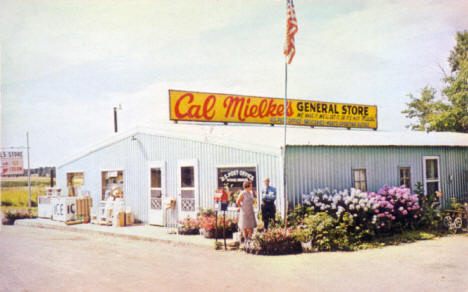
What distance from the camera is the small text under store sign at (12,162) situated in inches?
760

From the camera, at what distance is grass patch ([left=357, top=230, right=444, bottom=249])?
36.3 feet

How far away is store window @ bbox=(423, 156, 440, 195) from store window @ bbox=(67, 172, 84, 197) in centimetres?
1403

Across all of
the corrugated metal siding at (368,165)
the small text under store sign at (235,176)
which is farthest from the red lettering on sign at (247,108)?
the corrugated metal siding at (368,165)

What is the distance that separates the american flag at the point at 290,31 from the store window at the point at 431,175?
6.82 meters

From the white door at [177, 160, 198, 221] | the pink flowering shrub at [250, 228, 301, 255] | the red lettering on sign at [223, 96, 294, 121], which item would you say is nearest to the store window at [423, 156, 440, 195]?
the red lettering on sign at [223, 96, 294, 121]

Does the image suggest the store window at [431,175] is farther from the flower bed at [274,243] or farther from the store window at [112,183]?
the store window at [112,183]

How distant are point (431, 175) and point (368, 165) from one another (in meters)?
3.06

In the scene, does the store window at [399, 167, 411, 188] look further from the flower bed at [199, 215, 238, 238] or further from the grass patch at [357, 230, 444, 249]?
the flower bed at [199, 215, 238, 238]

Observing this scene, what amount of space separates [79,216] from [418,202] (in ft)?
41.4

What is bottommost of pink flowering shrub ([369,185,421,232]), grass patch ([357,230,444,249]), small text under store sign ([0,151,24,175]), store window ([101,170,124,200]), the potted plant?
grass patch ([357,230,444,249])

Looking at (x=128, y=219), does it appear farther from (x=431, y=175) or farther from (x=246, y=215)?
(x=431, y=175)

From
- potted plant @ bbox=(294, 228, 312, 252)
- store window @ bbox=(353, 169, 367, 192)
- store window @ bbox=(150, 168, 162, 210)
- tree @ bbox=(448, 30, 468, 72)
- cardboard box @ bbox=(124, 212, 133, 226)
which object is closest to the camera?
potted plant @ bbox=(294, 228, 312, 252)

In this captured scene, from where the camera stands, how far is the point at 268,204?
38.2 ft

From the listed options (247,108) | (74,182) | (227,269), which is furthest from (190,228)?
(74,182)
